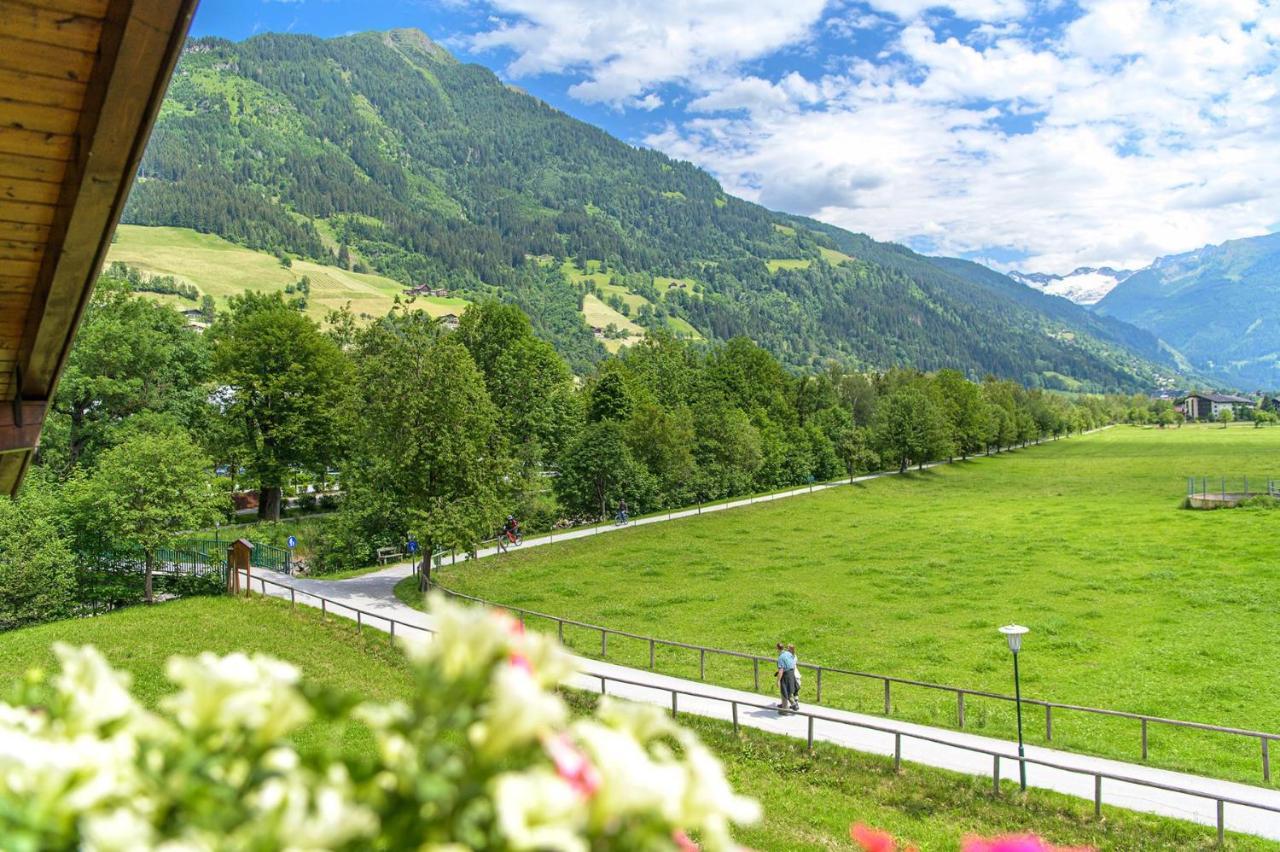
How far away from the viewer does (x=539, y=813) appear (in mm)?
1258

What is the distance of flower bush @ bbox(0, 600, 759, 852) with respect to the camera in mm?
1269

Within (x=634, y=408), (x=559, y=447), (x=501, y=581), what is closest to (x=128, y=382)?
(x=501, y=581)

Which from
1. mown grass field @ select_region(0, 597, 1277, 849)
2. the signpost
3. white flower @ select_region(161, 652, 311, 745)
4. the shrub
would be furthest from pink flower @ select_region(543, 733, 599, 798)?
the signpost

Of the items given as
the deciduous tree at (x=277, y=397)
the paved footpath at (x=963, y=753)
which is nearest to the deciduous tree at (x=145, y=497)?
the paved footpath at (x=963, y=753)

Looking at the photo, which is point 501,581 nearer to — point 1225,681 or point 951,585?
point 951,585

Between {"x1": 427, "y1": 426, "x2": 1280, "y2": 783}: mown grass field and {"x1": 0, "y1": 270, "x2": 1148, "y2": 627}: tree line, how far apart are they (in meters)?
5.08

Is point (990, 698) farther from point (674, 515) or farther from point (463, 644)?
point (674, 515)

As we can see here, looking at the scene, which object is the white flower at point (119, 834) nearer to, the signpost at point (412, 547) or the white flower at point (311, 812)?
the white flower at point (311, 812)

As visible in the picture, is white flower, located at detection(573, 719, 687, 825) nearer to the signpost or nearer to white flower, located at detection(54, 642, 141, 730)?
white flower, located at detection(54, 642, 141, 730)

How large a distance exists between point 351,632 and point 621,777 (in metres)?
25.1

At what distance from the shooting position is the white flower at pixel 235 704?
146 cm

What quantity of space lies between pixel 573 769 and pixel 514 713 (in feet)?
0.48

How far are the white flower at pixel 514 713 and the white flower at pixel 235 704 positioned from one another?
375 millimetres

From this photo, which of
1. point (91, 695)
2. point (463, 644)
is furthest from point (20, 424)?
point (463, 644)
